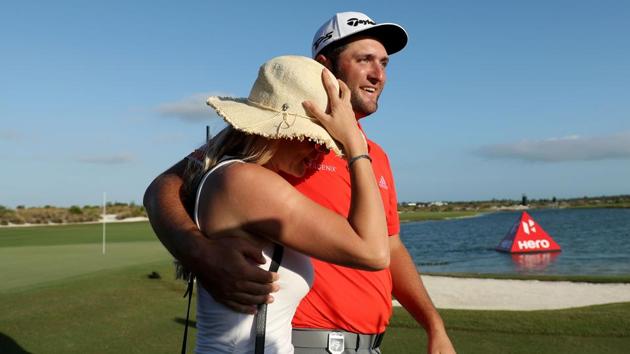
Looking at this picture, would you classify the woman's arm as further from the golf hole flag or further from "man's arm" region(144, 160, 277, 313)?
the golf hole flag

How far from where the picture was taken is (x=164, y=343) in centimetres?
548

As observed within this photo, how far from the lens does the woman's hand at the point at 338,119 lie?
5.39 feet

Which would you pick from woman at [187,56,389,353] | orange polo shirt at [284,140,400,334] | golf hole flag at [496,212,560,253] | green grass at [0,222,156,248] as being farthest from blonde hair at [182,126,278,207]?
golf hole flag at [496,212,560,253]

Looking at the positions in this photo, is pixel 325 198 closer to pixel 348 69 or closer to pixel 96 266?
pixel 348 69

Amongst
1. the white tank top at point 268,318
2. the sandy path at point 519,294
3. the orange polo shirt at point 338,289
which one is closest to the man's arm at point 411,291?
the orange polo shirt at point 338,289

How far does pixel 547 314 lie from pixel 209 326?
5.25 metres

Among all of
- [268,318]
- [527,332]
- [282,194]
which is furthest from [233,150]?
[527,332]

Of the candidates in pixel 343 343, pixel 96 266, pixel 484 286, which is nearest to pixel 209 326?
pixel 343 343

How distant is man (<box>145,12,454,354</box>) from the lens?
5.23 feet

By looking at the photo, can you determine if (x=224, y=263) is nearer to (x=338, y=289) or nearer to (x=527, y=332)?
(x=338, y=289)

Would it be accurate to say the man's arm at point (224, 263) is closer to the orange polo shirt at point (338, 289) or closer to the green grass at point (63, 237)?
the orange polo shirt at point (338, 289)

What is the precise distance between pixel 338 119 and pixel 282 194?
→ 278mm

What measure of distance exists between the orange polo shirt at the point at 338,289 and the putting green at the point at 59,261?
7.91 metres

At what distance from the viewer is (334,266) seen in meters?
2.19
